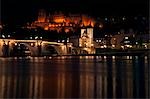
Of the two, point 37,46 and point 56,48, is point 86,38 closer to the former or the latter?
point 56,48

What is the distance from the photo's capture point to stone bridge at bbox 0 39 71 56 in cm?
5019

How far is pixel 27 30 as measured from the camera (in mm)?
62531

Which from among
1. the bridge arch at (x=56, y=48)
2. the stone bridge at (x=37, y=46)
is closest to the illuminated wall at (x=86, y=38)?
the stone bridge at (x=37, y=46)

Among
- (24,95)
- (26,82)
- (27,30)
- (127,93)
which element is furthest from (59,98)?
(27,30)

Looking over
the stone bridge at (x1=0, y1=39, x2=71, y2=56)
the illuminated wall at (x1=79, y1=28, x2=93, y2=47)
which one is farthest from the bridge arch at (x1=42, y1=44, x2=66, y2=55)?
the illuminated wall at (x1=79, y1=28, x2=93, y2=47)

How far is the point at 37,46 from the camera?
2100 inches

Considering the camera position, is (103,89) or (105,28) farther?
(105,28)

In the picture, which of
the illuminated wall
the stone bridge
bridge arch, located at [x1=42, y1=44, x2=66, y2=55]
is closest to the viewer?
the stone bridge

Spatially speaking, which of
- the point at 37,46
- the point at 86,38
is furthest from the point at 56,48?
the point at 86,38

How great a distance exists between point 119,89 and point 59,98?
2.38 m

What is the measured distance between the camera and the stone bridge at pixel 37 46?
5019 centimetres

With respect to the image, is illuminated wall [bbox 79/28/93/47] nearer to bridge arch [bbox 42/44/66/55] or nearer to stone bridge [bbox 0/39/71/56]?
stone bridge [bbox 0/39/71/56]

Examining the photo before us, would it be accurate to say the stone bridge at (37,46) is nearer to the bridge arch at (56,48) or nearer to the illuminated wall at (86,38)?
the bridge arch at (56,48)

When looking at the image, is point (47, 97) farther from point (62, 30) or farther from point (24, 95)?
point (62, 30)
